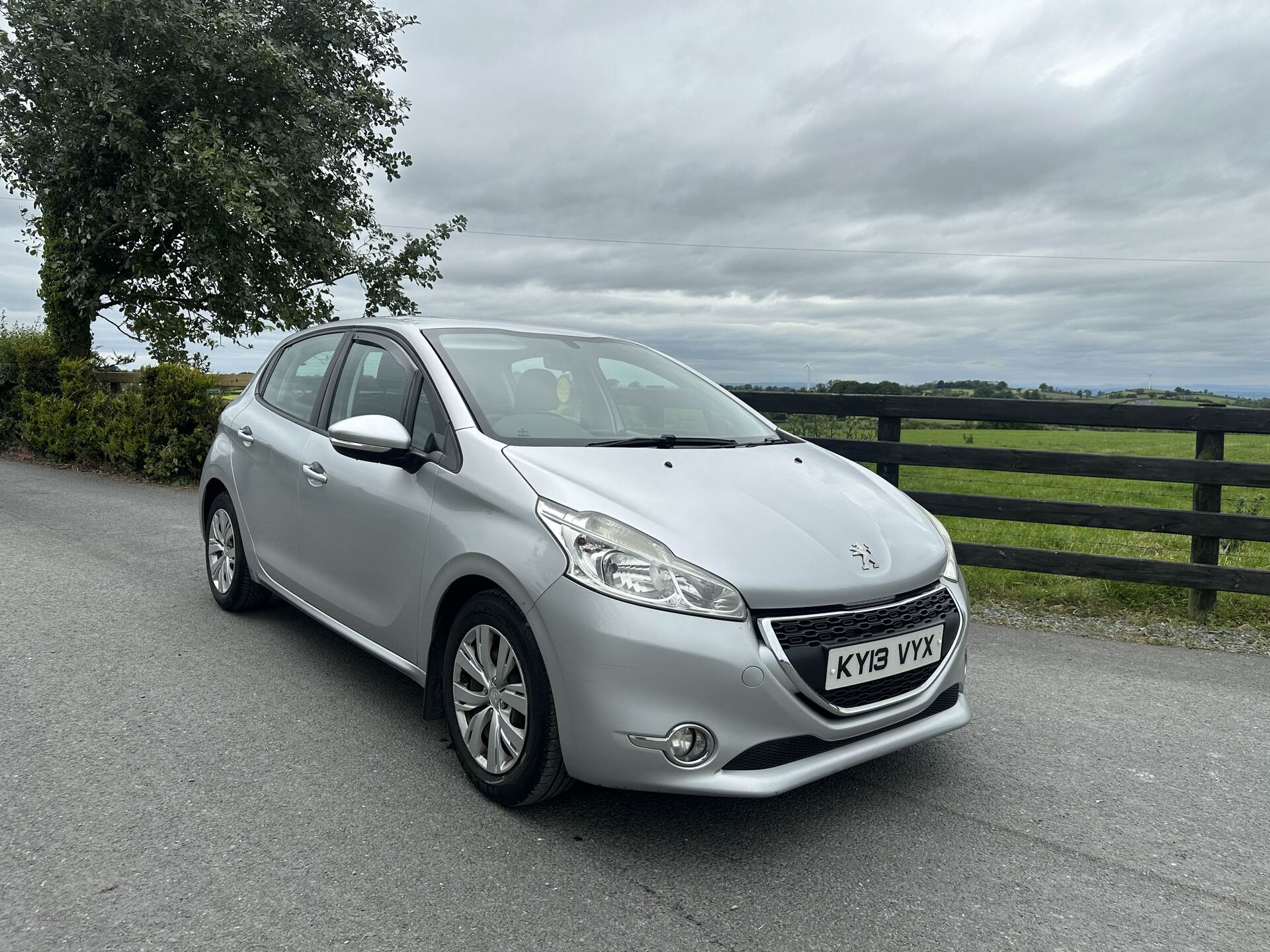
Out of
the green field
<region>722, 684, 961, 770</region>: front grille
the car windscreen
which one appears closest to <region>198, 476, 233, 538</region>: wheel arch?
the car windscreen

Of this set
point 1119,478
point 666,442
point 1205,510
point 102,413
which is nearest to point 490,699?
point 666,442

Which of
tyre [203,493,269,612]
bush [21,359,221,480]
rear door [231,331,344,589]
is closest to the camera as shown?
rear door [231,331,344,589]

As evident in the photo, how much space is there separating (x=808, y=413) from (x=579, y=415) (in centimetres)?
366

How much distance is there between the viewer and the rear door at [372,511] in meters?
3.53

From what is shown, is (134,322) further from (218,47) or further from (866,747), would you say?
(866,747)

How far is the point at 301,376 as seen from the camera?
4.89 m

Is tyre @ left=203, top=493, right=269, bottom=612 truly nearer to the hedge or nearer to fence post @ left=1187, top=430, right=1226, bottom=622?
fence post @ left=1187, top=430, right=1226, bottom=622

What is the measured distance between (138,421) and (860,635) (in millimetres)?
12243

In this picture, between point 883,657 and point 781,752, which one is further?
point 883,657

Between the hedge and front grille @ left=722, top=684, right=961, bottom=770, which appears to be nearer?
front grille @ left=722, top=684, right=961, bottom=770

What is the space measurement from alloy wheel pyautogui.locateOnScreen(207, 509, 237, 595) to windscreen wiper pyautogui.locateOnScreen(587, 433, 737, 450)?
2785mm

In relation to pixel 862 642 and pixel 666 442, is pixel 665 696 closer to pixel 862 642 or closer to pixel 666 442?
pixel 862 642

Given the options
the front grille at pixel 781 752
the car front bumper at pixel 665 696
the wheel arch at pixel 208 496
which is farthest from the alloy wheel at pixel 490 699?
the wheel arch at pixel 208 496

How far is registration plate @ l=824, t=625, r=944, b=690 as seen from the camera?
2818mm
